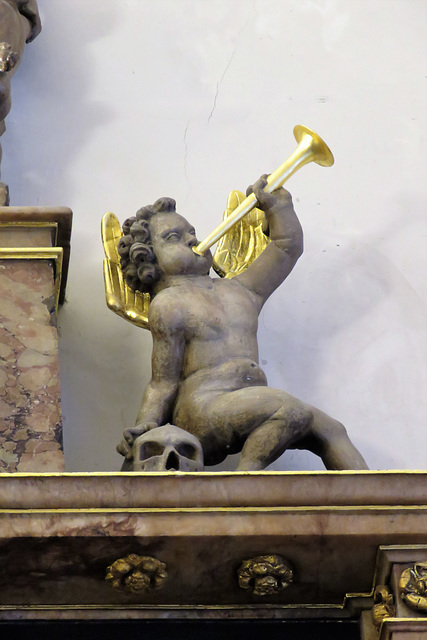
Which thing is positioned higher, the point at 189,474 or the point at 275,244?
the point at 275,244

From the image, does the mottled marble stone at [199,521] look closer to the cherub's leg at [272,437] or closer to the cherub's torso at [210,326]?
the cherub's leg at [272,437]

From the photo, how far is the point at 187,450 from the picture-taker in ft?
11.5

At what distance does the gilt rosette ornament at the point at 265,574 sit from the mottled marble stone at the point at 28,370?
1.67 feet

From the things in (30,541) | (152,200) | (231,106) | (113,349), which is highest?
(231,106)

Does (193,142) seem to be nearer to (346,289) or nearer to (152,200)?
(152,200)

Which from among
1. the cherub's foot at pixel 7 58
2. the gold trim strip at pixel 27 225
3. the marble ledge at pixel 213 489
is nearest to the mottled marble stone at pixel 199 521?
the marble ledge at pixel 213 489

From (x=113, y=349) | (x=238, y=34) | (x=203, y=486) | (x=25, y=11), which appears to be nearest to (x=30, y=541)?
(x=203, y=486)

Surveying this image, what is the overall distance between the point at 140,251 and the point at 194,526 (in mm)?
907

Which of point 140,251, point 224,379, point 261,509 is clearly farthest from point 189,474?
point 140,251

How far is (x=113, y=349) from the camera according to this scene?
430cm

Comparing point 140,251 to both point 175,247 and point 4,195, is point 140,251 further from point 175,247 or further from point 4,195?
point 4,195

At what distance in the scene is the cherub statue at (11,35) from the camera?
4.27 m

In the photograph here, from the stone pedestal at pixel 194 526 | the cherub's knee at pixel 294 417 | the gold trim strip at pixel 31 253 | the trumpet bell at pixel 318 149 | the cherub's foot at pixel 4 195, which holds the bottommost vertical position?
the stone pedestal at pixel 194 526

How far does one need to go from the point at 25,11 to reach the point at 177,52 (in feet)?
1.74
